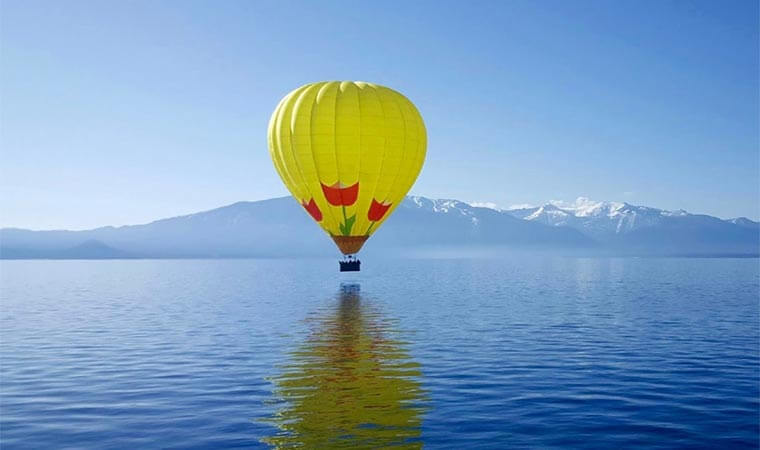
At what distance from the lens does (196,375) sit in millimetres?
35406

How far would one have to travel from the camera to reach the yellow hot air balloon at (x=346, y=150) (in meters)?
64.7

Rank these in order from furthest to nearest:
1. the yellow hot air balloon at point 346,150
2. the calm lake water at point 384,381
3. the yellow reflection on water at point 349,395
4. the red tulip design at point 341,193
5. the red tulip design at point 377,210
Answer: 1. the red tulip design at point 377,210
2. the red tulip design at point 341,193
3. the yellow hot air balloon at point 346,150
4. the calm lake water at point 384,381
5. the yellow reflection on water at point 349,395

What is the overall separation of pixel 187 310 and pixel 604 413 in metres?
62.2

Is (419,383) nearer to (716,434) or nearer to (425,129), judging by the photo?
(716,434)

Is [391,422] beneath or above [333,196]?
beneath

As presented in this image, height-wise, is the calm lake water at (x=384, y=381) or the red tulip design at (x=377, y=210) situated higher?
the red tulip design at (x=377, y=210)

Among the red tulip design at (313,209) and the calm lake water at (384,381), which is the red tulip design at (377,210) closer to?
the red tulip design at (313,209)

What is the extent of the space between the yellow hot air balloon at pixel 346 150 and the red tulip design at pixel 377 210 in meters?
0.12

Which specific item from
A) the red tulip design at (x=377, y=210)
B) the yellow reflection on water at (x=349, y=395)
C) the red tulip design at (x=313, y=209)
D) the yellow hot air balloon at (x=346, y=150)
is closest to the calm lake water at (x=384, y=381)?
the yellow reflection on water at (x=349, y=395)

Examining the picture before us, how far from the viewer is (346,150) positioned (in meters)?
64.6

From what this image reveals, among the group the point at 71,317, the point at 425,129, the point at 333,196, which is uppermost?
the point at 425,129

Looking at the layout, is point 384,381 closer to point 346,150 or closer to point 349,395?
point 349,395

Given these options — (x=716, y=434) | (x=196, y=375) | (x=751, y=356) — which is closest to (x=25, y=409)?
(x=196, y=375)

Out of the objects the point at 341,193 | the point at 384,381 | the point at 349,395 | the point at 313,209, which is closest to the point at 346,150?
the point at 341,193
